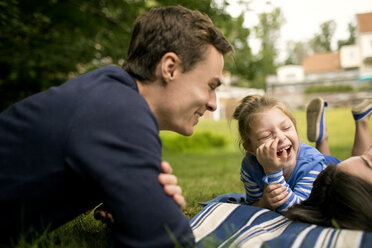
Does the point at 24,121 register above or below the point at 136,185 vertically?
above

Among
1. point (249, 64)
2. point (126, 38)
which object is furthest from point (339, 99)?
point (126, 38)

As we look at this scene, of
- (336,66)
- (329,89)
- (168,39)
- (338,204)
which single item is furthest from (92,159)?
(336,66)

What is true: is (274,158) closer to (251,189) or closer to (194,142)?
(251,189)

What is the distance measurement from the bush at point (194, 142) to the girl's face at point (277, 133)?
9958 mm

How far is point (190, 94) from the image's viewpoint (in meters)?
1.95

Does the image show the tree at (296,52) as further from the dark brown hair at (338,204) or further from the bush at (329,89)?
the dark brown hair at (338,204)

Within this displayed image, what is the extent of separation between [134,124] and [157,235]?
0.48 meters

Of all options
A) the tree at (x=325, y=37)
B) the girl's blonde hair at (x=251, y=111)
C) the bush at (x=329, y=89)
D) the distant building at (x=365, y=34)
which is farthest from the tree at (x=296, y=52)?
the girl's blonde hair at (x=251, y=111)

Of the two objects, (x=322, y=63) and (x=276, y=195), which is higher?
(x=276, y=195)

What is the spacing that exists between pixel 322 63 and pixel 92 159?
6006 cm

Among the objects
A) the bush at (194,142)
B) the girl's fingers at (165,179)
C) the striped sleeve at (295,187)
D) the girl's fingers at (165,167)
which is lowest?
the bush at (194,142)

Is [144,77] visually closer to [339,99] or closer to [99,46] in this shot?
[99,46]

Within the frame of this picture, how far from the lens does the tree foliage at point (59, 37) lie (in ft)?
18.5

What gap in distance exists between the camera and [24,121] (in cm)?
157
